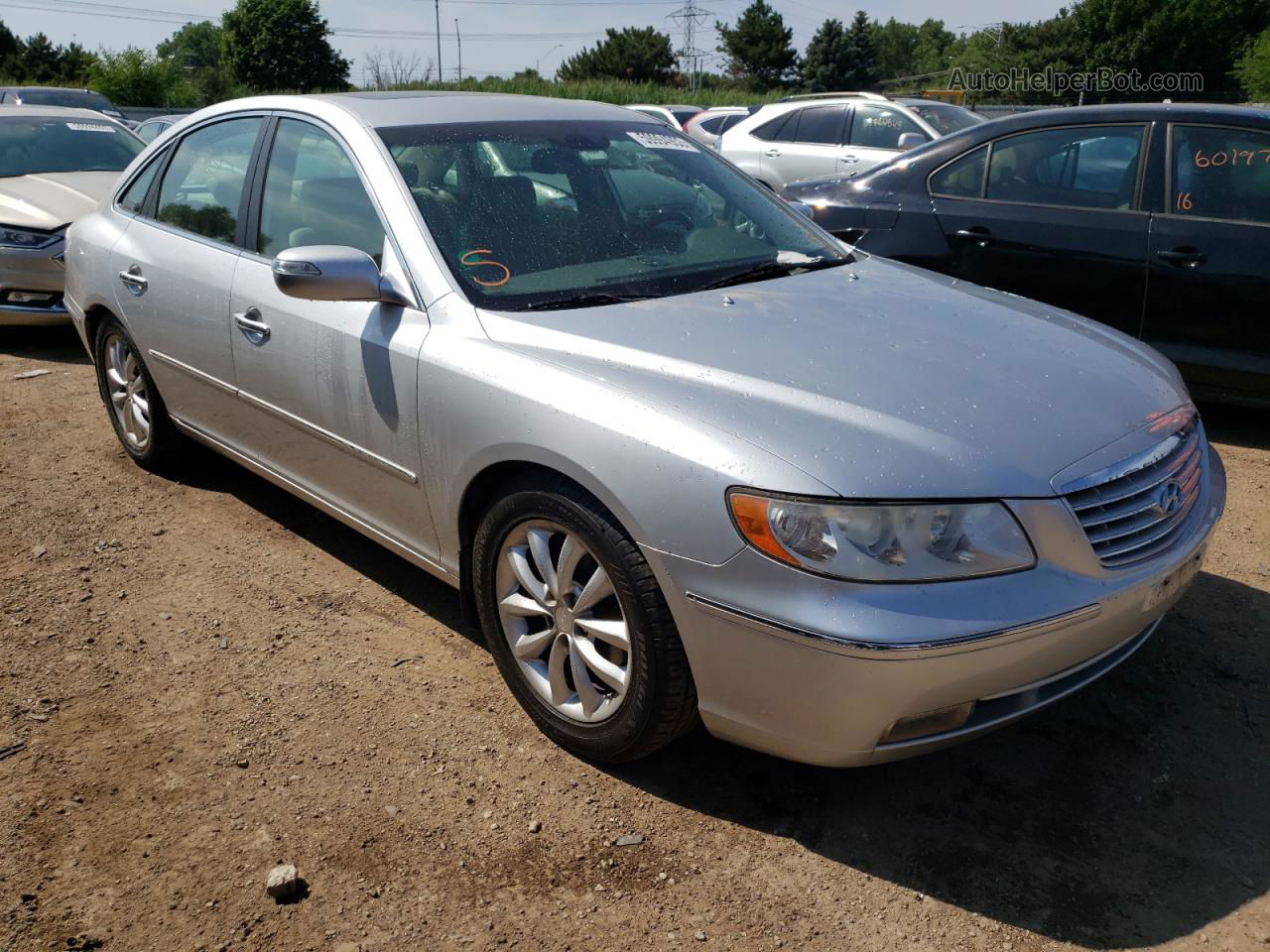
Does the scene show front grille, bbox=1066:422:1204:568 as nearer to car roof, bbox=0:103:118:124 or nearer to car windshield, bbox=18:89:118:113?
car roof, bbox=0:103:118:124

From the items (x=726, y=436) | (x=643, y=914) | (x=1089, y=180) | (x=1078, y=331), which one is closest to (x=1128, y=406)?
(x=1078, y=331)

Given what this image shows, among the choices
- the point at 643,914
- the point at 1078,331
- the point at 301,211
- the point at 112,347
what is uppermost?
the point at 301,211

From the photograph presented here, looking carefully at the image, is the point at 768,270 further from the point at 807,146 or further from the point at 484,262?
the point at 807,146

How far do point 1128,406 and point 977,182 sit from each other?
3.46m

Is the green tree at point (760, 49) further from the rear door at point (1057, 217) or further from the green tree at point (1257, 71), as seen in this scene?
the rear door at point (1057, 217)

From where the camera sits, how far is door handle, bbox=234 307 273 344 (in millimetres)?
3654

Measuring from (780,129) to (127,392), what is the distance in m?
7.98

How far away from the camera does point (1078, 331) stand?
10.7 ft

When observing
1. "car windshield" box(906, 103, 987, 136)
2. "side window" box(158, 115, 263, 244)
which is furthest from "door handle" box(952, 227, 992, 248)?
"car windshield" box(906, 103, 987, 136)

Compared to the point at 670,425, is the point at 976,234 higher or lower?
higher

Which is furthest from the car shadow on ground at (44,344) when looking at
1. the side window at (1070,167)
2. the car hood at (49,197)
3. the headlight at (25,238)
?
the side window at (1070,167)

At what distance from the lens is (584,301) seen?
3.08 meters

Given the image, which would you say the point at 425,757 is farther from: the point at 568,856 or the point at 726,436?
the point at 726,436

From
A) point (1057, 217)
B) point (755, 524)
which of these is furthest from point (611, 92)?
point (755, 524)
